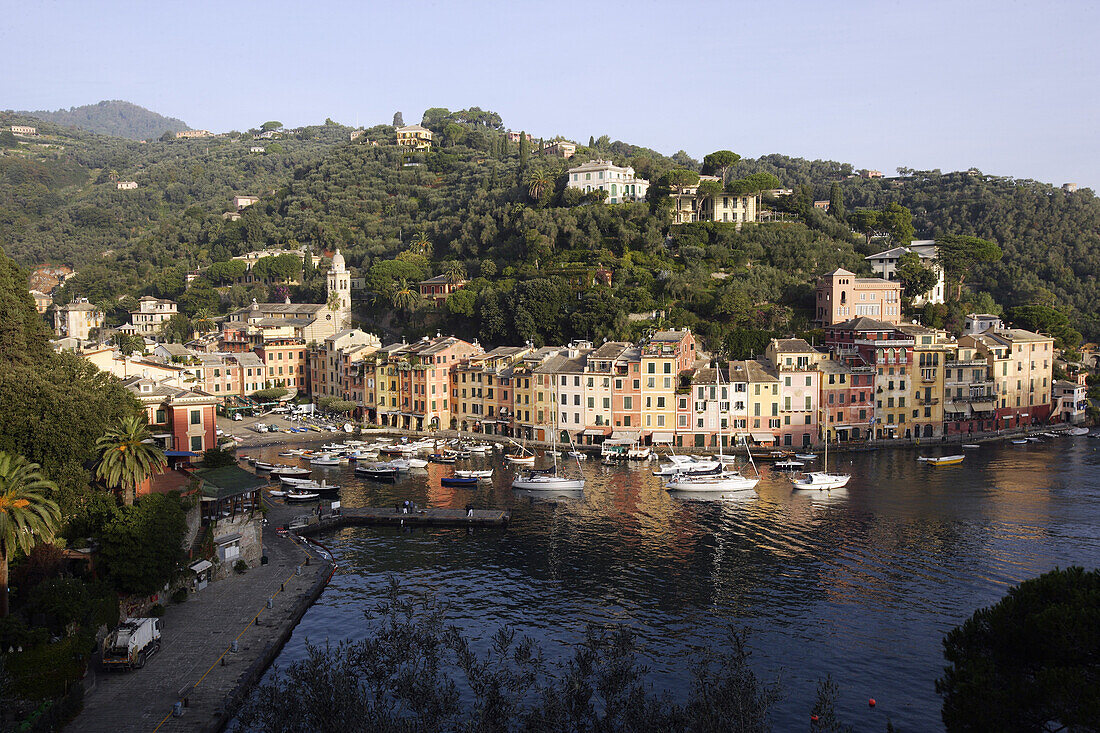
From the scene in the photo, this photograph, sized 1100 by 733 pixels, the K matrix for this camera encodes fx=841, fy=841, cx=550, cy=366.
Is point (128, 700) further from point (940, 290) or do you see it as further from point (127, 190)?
point (127, 190)

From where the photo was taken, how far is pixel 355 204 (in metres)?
136

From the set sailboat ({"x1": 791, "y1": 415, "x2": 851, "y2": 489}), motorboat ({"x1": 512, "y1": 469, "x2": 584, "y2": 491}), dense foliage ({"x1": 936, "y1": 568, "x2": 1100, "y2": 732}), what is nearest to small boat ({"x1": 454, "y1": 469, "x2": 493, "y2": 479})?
motorboat ({"x1": 512, "y1": 469, "x2": 584, "y2": 491})

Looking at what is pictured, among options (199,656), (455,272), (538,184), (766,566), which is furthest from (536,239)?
(199,656)

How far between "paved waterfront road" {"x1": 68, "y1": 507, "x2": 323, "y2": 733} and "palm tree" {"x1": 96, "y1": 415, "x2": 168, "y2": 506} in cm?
499

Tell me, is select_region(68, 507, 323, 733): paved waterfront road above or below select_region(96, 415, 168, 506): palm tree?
below

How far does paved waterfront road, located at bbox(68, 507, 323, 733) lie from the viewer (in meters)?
23.1

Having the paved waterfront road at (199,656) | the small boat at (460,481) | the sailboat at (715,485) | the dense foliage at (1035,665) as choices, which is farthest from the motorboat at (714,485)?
the dense foliage at (1035,665)

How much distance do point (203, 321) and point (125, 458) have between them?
79.7 meters

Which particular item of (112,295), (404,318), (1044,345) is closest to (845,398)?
(1044,345)

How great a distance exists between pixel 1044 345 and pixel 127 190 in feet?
582

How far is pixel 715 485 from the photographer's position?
52656mm

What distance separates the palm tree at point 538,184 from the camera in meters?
105

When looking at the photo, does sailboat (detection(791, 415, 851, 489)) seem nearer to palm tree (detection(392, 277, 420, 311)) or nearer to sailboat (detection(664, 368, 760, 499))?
sailboat (detection(664, 368, 760, 499))

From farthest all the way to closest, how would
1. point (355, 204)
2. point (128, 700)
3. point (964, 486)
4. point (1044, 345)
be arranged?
point (355, 204) → point (1044, 345) → point (964, 486) → point (128, 700)
